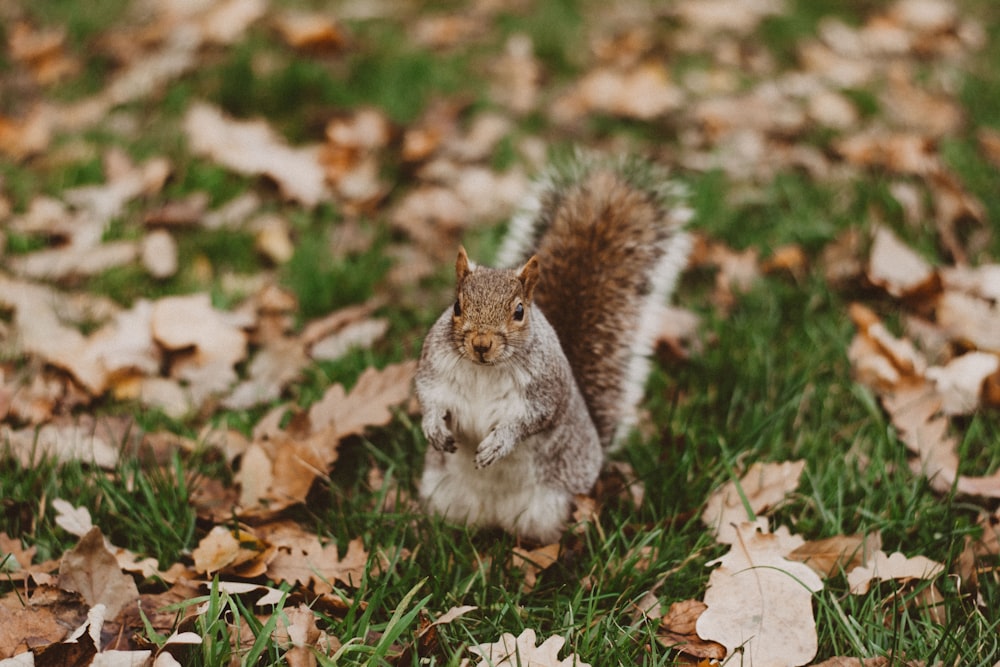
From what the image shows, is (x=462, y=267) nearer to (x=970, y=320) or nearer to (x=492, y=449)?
(x=492, y=449)

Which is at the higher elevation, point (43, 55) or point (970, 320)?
point (43, 55)

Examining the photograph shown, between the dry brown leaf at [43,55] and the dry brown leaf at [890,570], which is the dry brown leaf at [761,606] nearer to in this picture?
the dry brown leaf at [890,570]

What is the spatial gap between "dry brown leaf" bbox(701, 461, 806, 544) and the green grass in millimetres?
34

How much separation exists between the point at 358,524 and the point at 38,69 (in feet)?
9.96

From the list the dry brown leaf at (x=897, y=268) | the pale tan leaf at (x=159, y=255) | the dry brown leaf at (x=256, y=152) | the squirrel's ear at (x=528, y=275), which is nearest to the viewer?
the squirrel's ear at (x=528, y=275)

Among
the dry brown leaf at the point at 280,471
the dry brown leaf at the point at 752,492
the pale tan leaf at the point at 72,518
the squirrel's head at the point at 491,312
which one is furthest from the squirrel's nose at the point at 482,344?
the pale tan leaf at the point at 72,518

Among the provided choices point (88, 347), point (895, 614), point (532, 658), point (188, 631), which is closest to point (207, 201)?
point (88, 347)

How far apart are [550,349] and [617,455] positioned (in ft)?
1.81

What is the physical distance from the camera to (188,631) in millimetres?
1681

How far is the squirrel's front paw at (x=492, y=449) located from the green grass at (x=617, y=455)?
22 centimetres

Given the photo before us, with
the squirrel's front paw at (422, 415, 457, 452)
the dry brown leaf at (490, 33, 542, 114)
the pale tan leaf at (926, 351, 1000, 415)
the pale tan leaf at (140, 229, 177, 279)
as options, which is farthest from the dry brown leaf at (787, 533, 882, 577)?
the dry brown leaf at (490, 33, 542, 114)

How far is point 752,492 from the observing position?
2107 mm

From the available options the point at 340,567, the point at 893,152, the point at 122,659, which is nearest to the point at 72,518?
the point at 122,659

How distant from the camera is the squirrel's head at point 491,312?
175cm
